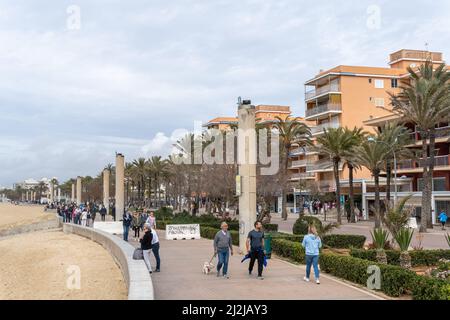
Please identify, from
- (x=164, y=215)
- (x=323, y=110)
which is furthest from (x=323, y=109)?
(x=164, y=215)

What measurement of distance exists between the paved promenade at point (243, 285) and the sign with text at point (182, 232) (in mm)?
9437

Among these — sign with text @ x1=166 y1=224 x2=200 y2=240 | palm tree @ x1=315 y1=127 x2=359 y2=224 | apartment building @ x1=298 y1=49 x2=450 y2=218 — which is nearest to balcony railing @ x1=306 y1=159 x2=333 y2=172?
apartment building @ x1=298 y1=49 x2=450 y2=218

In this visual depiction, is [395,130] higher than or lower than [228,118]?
lower

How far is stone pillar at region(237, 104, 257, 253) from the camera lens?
18203mm

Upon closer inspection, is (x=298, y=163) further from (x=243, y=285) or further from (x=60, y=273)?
(x=243, y=285)

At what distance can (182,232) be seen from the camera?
25.5 m

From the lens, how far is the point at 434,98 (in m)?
32.7

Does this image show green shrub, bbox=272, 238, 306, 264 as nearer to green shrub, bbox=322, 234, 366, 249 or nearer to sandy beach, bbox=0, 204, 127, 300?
green shrub, bbox=322, 234, 366, 249

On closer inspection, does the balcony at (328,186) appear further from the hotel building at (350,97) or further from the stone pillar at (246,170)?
the stone pillar at (246,170)

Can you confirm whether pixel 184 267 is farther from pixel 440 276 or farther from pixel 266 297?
pixel 440 276

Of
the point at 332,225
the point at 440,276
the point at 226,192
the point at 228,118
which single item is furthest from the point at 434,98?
the point at 228,118

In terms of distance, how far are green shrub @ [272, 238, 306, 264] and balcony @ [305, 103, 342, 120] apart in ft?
158
